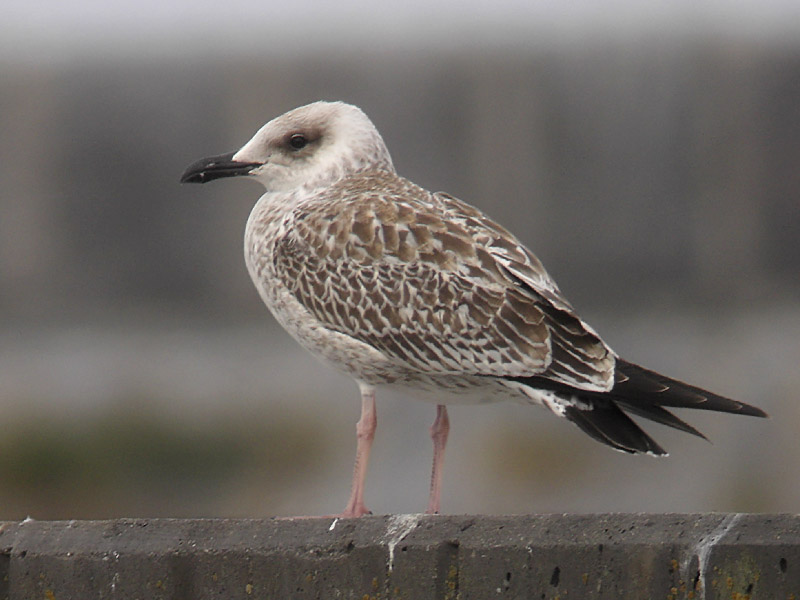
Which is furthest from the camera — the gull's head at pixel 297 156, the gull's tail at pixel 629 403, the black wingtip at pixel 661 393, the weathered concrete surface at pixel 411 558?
the gull's head at pixel 297 156

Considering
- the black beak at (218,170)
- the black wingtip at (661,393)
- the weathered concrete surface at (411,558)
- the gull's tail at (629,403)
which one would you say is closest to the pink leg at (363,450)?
the gull's tail at (629,403)

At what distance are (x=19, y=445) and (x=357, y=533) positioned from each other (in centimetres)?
846

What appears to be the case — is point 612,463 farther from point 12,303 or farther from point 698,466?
point 12,303

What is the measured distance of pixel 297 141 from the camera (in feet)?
23.3

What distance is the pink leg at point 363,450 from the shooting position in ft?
20.9

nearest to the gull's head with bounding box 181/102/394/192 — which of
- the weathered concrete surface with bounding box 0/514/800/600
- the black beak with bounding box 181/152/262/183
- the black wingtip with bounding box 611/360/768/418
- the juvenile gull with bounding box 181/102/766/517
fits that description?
the black beak with bounding box 181/152/262/183

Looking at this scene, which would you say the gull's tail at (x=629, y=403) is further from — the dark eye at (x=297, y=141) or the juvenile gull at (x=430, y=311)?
the dark eye at (x=297, y=141)

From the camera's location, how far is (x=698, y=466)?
1253 centimetres

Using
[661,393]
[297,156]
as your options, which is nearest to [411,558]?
[661,393]

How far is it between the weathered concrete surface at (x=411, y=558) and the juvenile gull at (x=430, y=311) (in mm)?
1302

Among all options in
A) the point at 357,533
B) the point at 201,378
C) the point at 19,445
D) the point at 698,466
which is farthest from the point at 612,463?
the point at 357,533

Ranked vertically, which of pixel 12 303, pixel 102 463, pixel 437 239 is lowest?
pixel 102 463

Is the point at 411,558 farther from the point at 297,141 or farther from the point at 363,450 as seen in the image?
the point at 297,141

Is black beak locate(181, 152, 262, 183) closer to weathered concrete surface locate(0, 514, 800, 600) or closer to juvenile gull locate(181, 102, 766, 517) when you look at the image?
juvenile gull locate(181, 102, 766, 517)
